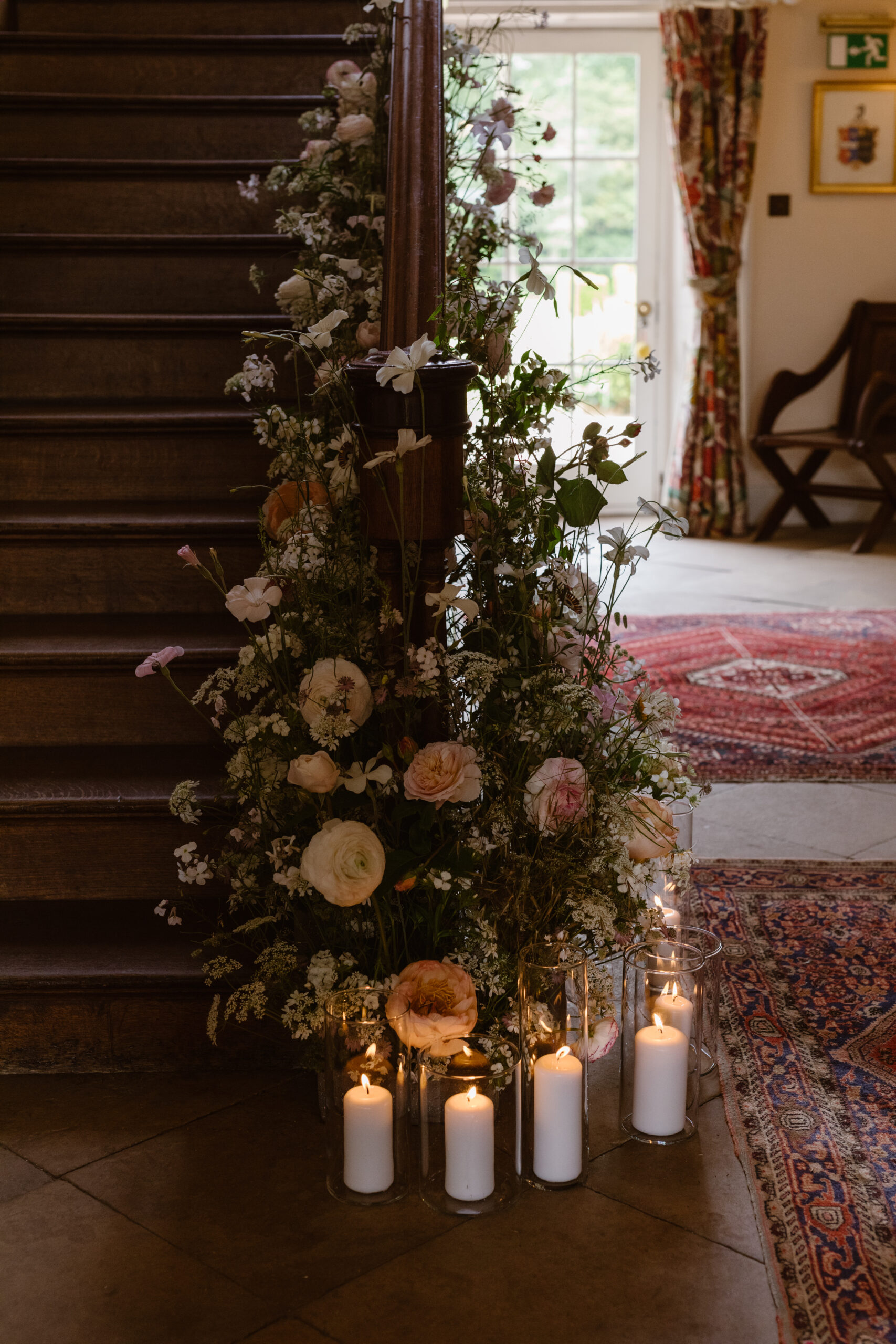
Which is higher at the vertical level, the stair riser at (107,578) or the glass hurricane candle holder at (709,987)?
the stair riser at (107,578)

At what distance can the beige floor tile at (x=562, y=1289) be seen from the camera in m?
1.47

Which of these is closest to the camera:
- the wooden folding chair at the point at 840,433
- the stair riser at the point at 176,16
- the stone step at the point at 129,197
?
the stone step at the point at 129,197

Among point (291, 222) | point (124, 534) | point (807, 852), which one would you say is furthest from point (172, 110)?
point (807, 852)

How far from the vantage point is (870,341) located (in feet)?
20.7

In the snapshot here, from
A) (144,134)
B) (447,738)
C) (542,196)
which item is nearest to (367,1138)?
(447,738)

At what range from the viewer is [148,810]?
6.83 ft

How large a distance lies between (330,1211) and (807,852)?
1.46 meters

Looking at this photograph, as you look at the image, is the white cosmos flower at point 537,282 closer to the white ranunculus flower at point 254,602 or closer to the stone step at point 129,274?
the white ranunculus flower at point 254,602

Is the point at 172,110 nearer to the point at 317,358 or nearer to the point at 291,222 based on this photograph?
the point at 291,222

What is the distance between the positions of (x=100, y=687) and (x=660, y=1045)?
3.55 feet

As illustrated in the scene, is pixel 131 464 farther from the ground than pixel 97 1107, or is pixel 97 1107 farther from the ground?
pixel 131 464

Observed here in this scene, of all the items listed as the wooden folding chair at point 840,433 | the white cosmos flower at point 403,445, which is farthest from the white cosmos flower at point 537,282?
the wooden folding chair at point 840,433

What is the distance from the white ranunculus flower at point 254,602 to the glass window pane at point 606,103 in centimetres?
527

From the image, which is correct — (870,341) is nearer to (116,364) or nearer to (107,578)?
(116,364)
